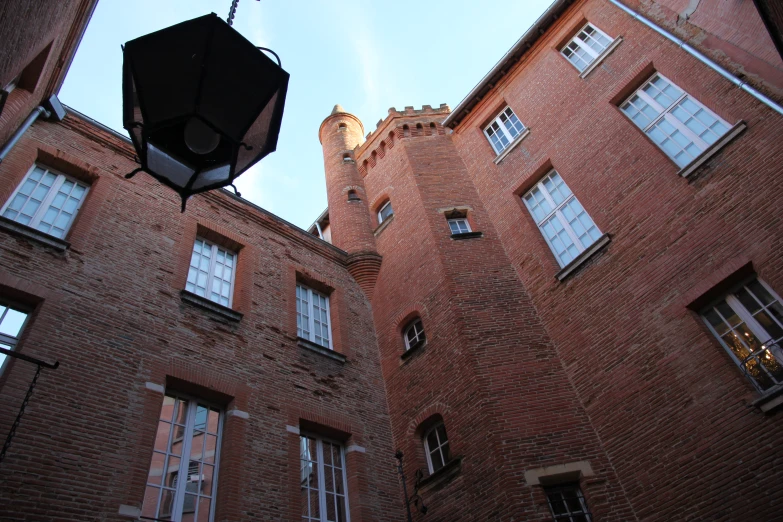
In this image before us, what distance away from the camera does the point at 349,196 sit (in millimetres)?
16484

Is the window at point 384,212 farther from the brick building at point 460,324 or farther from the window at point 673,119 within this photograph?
the window at point 673,119

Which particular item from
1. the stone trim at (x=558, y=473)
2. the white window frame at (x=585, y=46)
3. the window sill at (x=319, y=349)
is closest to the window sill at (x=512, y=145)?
the white window frame at (x=585, y=46)

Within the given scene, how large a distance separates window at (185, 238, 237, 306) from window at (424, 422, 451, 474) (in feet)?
15.0

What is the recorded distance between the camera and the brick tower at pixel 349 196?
546 inches

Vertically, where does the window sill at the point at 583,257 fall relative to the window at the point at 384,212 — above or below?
below

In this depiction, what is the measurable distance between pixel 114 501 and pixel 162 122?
5.27m

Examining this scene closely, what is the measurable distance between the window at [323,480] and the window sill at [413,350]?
245 cm

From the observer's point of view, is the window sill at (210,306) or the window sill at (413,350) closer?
the window sill at (210,306)

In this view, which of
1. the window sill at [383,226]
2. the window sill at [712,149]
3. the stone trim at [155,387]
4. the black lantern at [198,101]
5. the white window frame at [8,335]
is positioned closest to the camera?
the black lantern at [198,101]

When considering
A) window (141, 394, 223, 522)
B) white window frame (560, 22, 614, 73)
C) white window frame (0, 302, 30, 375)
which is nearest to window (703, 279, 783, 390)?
white window frame (560, 22, 614, 73)

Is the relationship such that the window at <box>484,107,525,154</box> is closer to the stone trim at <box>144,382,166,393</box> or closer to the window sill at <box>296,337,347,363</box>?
the window sill at <box>296,337,347,363</box>

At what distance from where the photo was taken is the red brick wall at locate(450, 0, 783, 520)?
7172 mm

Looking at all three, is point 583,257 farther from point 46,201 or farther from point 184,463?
point 46,201

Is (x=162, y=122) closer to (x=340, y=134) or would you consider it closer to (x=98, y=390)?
(x=98, y=390)
